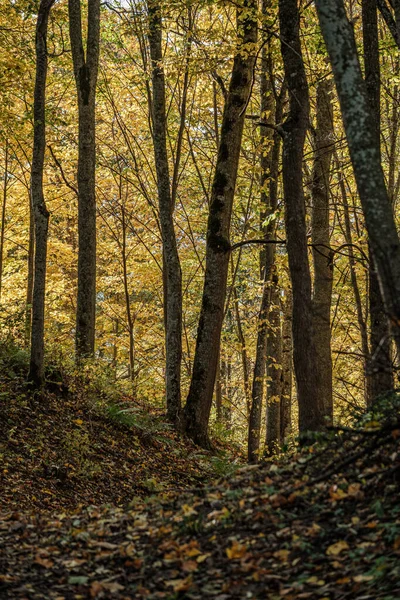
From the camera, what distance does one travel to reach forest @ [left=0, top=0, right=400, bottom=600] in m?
4.85

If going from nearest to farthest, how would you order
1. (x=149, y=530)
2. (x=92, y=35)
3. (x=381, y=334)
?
1. (x=149, y=530)
2. (x=381, y=334)
3. (x=92, y=35)

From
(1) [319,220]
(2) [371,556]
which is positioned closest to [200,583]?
(2) [371,556]

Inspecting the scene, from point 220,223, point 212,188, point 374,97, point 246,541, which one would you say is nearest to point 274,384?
point 220,223

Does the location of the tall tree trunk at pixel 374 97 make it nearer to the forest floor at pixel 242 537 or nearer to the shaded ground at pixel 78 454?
the forest floor at pixel 242 537

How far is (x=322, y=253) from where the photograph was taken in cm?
1212

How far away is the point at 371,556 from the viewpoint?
14.3 ft

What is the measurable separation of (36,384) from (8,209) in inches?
481

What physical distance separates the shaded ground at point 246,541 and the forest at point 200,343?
2 centimetres

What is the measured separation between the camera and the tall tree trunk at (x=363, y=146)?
4930mm

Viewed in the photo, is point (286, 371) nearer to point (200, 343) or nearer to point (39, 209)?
point (200, 343)

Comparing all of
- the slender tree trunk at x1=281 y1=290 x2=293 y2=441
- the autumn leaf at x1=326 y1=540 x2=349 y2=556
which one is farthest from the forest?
the slender tree trunk at x1=281 y1=290 x2=293 y2=441

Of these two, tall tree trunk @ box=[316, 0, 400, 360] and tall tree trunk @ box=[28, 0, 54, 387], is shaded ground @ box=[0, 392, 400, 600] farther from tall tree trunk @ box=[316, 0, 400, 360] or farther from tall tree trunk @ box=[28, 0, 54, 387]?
tall tree trunk @ box=[28, 0, 54, 387]

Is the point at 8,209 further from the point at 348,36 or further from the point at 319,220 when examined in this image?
the point at 348,36

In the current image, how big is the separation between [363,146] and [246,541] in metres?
3.29
